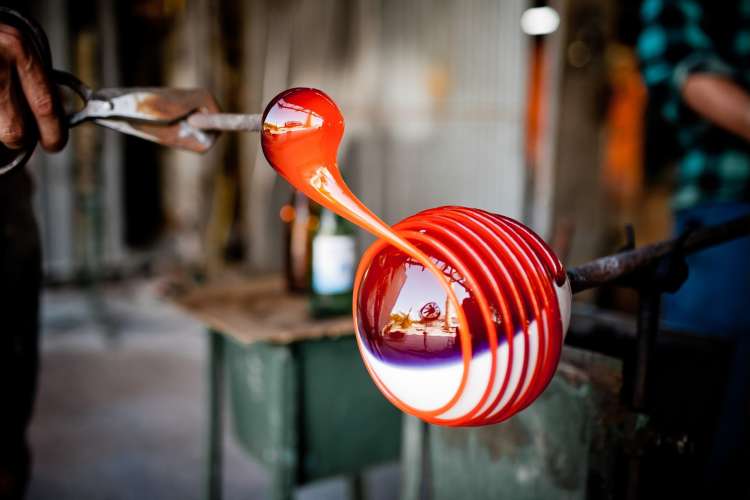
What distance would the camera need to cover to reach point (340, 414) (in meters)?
1.83

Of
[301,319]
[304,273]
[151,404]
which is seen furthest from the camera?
[151,404]

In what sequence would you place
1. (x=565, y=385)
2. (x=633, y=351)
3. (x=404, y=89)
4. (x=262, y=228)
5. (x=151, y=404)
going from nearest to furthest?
(x=633, y=351) → (x=565, y=385) → (x=151, y=404) → (x=404, y=89) → (x=262, y=228)

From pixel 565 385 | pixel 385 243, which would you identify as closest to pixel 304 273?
pixel 565 385

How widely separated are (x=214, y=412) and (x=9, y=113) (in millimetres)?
1575

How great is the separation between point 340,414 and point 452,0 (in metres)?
2.50

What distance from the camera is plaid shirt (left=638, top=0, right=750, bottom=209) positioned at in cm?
148

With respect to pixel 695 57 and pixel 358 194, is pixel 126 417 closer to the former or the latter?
pixel 358 194

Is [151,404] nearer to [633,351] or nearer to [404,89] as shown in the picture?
[404,89]

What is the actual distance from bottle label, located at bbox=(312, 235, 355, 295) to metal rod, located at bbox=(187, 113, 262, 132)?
104 cm

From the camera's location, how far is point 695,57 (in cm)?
144

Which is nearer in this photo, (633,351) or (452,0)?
(633,351)

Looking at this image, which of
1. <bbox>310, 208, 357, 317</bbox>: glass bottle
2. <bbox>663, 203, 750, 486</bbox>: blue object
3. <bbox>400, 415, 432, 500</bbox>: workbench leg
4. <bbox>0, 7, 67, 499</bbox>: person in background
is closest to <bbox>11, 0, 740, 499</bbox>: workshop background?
<bbox>400, 415, 432, 500</bbox>: workbench leg

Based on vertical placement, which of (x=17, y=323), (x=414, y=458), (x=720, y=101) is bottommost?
(x=414, y=458)

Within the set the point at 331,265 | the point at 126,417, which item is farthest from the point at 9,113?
the point at 126,417
